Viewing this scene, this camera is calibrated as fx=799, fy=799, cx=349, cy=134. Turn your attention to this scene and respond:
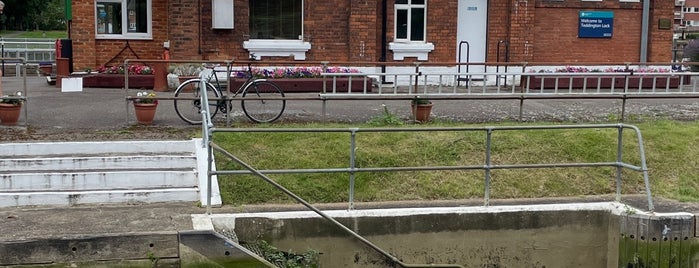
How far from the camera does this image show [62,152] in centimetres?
1073

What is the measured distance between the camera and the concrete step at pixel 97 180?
9.62m

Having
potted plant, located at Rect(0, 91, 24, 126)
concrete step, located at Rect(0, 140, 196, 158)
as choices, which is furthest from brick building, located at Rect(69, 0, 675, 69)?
A: concrete step, located at Rect(0, 140, 196, 158)

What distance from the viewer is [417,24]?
20500mm

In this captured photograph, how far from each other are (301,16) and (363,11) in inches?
62.1

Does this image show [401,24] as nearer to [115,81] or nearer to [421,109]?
[115,81]

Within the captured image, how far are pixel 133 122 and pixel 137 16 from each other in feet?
26.0

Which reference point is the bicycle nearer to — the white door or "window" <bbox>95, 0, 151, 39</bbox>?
"window" <bbox>95, 0, 151, 39</bbox>

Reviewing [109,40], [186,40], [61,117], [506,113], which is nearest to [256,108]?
[61,117]

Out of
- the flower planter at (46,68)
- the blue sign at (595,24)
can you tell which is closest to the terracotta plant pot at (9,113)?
the flower planter at (46,68)

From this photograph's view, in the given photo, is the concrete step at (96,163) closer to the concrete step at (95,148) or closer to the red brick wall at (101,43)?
the concrete step at (95,148)

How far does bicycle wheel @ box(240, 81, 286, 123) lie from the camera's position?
516 inches

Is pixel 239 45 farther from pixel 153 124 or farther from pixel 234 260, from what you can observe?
pixel 234 260

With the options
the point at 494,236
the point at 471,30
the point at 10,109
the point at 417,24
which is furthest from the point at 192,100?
the point at 471,30

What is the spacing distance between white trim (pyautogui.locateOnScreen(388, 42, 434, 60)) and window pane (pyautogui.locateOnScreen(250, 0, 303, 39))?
7.99 feet
